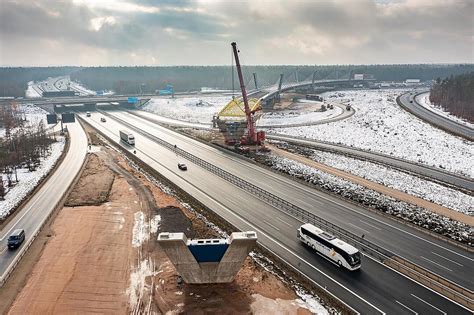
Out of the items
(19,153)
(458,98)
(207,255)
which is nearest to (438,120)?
(458,98)

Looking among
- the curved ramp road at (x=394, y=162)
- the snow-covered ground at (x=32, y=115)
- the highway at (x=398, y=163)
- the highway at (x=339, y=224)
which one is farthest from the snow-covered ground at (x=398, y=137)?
the snow-covered ground at (x=32, y=115)

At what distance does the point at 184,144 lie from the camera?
110 m

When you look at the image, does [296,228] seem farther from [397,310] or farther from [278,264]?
[397,310]

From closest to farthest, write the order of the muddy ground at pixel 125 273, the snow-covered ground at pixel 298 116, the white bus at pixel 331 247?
the muddy ground at pixel 125 273 < the white bus at pixel 331 247 < the snow-covered ground at pixel 298 116

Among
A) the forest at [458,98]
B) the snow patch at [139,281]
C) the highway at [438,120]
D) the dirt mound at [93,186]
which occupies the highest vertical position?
the forest at [458,98]

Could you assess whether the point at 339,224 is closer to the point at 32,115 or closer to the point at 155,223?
the point at 155,223

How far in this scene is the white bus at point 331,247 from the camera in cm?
4075

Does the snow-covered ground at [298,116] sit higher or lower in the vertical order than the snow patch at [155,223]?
higher

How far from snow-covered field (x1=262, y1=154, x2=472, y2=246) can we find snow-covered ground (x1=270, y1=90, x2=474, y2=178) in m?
31.4

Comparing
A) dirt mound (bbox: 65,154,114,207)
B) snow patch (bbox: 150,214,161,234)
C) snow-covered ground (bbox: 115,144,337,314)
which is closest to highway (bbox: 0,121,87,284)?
dirt mound (bbox: 65,154,114,207)

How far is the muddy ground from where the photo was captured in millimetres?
36094

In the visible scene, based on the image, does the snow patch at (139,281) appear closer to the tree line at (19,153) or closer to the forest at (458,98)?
the tree line at (19,153)

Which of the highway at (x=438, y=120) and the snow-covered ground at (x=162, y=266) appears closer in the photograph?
A: the snow-covered ground at (x=162, y=266)

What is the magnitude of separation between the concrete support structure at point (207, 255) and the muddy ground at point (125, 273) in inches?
61.7
